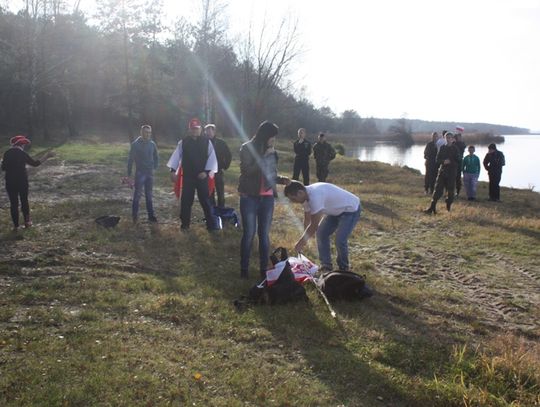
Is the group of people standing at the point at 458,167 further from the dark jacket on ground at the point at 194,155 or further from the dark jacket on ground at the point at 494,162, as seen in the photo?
the dark jacket on ground at the point at 194,155

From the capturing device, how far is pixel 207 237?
Result: 8.38 m

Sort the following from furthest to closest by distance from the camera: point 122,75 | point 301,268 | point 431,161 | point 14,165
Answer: point 122,75 < point 431,161 < point 14,165 < point 301,268

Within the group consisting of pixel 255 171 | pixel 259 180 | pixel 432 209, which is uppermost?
pixel 255 171

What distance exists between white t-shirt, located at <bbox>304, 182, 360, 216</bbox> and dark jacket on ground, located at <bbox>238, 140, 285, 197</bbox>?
483 mm

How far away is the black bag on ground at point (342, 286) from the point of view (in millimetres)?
5504

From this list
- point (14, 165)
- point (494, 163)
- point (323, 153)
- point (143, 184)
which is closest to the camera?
point (14, 165)

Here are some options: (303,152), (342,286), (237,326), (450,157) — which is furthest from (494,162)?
(237,326)

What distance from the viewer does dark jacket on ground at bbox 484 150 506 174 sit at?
14305mm

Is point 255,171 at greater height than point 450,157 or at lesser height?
greater

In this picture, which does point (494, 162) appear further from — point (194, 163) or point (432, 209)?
point (194, 163)

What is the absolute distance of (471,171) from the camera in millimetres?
14539

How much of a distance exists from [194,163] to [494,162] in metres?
9.99

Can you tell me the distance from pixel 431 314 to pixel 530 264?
3.50m

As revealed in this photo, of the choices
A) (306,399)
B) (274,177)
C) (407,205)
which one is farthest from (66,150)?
(306,399)
